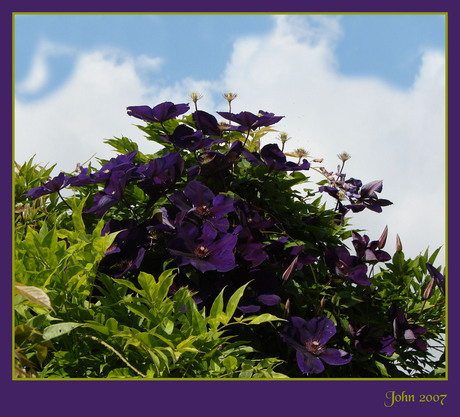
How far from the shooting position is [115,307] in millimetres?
1616

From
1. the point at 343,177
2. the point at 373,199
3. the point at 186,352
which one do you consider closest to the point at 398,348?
the point at 373,199

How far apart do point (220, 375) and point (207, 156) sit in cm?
81

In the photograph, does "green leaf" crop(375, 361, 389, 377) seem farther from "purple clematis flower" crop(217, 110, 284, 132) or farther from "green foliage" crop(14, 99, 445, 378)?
"purple clematis flower" crop(217, 110, 284, 132)

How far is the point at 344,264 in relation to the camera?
200cm

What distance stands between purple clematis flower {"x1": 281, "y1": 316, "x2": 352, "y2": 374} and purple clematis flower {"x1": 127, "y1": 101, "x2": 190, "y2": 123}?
89 centimetres

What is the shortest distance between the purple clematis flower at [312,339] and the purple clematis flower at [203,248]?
0.29m

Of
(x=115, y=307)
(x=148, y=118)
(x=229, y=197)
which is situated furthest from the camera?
(x=148, y=118)

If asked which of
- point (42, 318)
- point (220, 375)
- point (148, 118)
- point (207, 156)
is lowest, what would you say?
point (220, 375)

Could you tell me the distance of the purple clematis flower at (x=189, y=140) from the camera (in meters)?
1.99

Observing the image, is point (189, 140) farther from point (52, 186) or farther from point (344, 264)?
point (344, 264)

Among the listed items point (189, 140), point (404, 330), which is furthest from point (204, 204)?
point (404, 330)

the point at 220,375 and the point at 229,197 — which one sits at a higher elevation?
the point at 229,197

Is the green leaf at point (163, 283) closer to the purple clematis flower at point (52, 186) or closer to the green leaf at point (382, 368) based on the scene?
the purple clematis flower at point (52, 186)

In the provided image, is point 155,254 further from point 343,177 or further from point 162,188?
point 343,177
